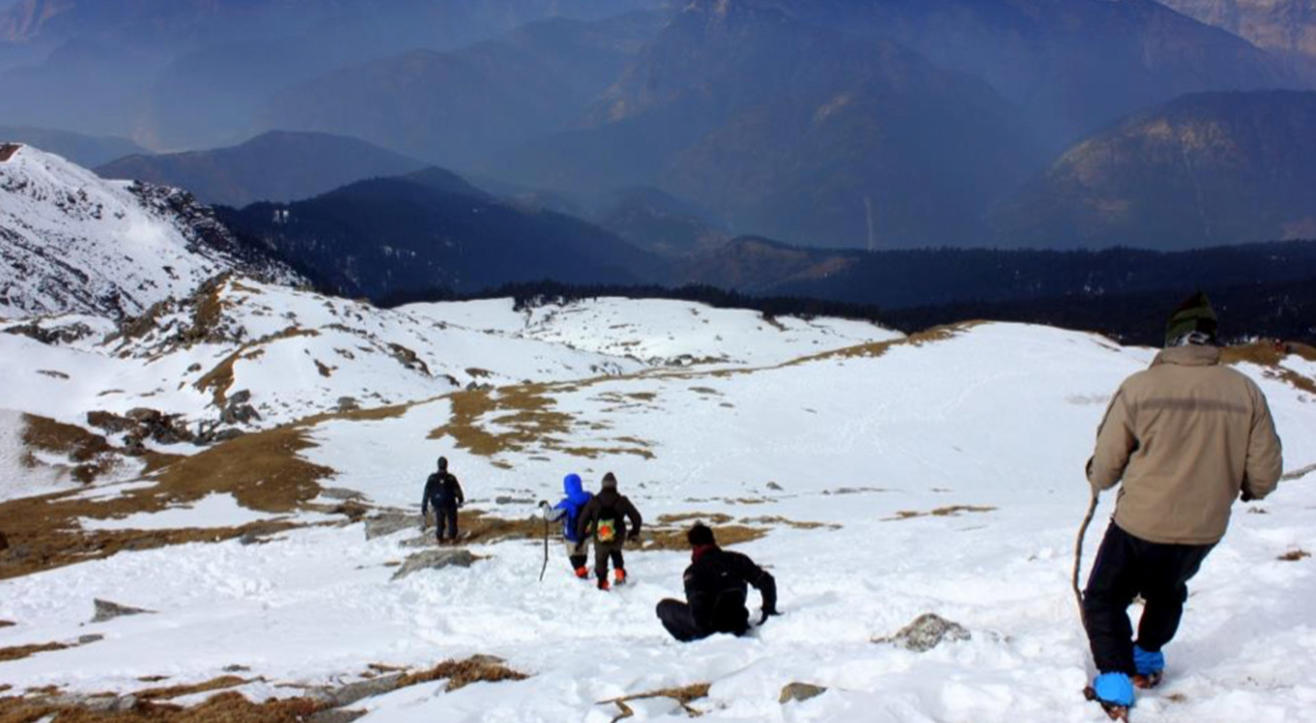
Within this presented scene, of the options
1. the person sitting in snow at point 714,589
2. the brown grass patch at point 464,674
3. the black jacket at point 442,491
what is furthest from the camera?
the black jacket at point 442,491

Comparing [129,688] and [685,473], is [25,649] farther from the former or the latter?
[685,473]

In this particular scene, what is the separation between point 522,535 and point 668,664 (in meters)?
15.0

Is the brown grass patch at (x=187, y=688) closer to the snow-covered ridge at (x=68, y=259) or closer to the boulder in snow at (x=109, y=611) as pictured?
the boulder in snow at (x=109, y=611)

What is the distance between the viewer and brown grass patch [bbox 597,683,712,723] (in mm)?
7609

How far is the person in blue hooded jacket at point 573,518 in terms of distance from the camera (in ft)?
53.6

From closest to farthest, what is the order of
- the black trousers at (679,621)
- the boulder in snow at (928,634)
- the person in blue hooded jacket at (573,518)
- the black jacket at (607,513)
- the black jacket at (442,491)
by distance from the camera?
the boulder in snow at (928,634) < the black trousers at (679,621) < the black jacket at (607,513) < the person in blue hooded jacket at (573,518) < the black jacket at (442,491)

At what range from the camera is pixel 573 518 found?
1639 cm

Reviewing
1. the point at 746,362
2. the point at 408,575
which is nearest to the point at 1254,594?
the point at 408,575

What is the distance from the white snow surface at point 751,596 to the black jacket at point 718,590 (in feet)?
1.23

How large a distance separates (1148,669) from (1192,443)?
2259 millimetres

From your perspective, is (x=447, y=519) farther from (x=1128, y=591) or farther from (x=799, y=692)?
(x=1128, y=591)

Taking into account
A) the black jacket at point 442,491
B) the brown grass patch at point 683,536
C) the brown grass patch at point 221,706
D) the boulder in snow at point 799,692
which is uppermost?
the black jacket at point 442,491

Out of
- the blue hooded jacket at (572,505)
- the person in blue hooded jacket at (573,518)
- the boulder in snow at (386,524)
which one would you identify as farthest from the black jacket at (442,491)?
the blue hooded jacket at (572,505)

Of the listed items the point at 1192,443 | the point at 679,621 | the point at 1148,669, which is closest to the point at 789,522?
the point at 679,621
